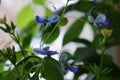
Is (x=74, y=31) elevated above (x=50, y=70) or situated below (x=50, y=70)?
below

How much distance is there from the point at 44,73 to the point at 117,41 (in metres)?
0.42

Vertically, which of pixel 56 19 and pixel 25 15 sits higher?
pixel 56 19

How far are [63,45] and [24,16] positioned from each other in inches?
6.9

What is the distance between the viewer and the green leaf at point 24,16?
0.95 m

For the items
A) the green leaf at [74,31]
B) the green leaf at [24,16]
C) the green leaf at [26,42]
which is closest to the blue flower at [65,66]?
the green leaf at [26,42]

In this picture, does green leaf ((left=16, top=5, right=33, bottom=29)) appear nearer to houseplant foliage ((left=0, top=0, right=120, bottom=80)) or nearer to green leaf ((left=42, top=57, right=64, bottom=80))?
houseplant foliage ((left=0, top=0, right=120, bottom=80))

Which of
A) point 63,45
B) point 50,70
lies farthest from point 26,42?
point 50,70

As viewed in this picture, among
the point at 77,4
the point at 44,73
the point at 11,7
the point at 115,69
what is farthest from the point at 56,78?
the point at 11,7

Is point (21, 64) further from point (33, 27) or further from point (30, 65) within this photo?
point (33, 27)

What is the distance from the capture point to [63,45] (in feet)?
2.87

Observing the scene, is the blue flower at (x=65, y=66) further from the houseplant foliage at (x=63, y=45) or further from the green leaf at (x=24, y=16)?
the green leaf at (x=24, y=16)

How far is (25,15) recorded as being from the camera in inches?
37.6

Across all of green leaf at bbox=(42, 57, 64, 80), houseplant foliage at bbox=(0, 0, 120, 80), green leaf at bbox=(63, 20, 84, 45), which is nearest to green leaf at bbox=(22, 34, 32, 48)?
houseplant foliage at bbox=(0, 0, 120, 80)

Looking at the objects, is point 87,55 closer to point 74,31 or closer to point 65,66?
point 74,31
